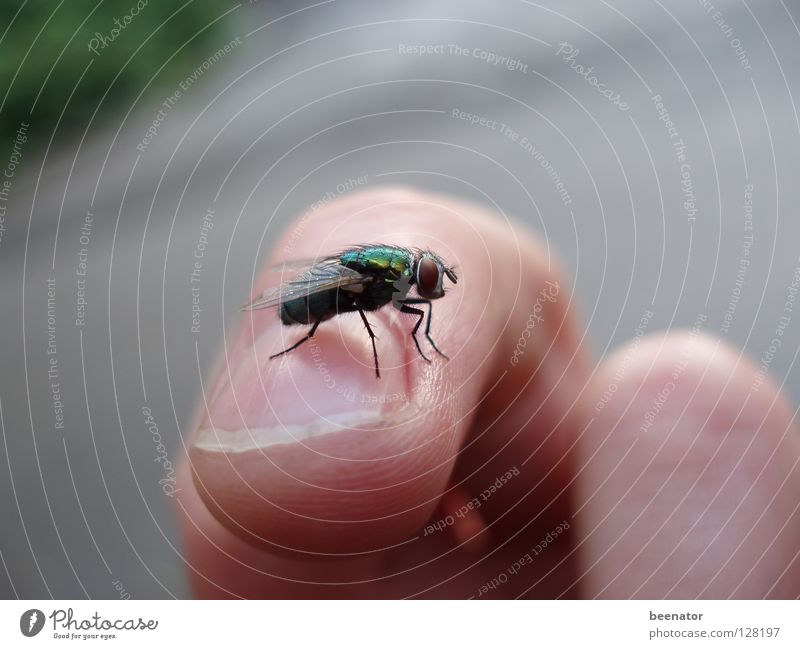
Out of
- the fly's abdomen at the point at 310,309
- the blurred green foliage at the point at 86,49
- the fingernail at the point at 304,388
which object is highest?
the blurred green foliage at the point at 86,49

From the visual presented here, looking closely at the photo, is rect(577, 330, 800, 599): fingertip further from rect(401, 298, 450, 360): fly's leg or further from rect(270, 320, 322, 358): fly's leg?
rect(270, 320, 322, 358): fly's leg

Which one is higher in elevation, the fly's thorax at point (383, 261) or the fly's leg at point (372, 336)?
the fly's thorax at point (383, 261)

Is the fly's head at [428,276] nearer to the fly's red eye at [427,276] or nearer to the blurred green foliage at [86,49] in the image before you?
the fly's red eye at [427,276]

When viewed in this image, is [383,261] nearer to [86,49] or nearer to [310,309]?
[310,309]

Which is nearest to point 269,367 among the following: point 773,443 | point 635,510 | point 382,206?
point 382,206

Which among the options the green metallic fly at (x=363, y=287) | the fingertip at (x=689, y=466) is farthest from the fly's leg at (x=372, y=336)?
the fingertip at (x=689, y=466)

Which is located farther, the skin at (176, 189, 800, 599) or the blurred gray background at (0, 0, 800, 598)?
the blurred gray background at (0, 0, 800, 598)
